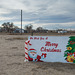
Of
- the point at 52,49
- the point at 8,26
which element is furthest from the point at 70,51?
the point at 8,26

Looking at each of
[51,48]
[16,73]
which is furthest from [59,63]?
[16,73]

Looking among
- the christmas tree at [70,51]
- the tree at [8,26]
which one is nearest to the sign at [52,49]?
the christmas tree at [70,51]

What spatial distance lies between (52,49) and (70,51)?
858 mm

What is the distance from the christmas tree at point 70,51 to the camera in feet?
15.9

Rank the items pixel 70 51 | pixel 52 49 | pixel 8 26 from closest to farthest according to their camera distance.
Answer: pixel 70 51 < pixel 52 49 < pixel 8 26

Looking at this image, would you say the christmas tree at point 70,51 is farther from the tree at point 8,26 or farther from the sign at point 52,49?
the tree at point 8,26

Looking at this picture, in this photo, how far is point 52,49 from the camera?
5.05 m

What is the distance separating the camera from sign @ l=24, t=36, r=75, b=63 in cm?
489

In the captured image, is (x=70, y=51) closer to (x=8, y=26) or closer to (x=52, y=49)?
(x=52, y=49)

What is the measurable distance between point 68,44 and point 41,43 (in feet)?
4.30

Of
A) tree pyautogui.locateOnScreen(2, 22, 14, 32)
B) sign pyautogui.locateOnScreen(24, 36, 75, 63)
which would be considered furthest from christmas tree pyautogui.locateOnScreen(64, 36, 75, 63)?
tree pyautogui.locateOnScreen(2, 22, 14, 32)

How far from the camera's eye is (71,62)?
4.93 meters

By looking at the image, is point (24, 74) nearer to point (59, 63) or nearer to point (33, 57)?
point (33, 57)

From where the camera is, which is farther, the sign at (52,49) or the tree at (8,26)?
the tree at (8,26)
